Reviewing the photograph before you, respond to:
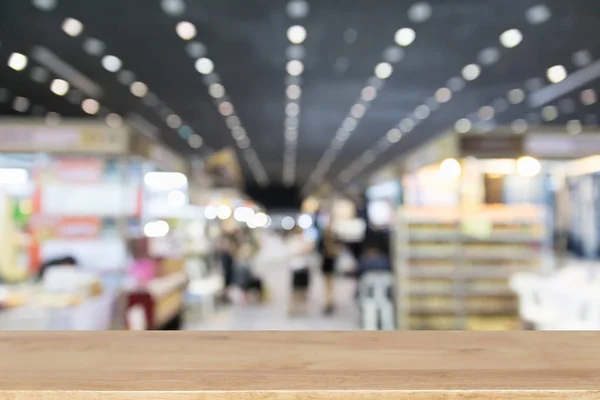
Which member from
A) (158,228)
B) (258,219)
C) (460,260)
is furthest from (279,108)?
(258,219)

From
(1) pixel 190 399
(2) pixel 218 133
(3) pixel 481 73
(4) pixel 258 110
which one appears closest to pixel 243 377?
(1) pixel 190 399

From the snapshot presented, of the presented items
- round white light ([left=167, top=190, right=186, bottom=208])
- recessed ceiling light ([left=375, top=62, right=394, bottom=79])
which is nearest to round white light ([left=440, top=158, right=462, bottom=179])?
recessed ceiling light ([left=375, top=62, right=394, bottom=79])

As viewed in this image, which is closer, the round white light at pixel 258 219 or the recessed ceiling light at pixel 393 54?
the recessed ceiling light at pixel 393 54

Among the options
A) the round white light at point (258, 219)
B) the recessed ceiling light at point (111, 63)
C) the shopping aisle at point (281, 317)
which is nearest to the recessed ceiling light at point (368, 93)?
the shopping aisle at point (281, 317)

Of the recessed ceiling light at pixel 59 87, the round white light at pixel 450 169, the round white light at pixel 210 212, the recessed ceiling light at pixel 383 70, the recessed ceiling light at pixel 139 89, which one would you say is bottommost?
the round white light at pixel 210 212

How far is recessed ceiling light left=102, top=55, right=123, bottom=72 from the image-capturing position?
7.19 m

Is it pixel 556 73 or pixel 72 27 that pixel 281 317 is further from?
pixel 556 73

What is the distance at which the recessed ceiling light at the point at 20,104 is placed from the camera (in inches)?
313

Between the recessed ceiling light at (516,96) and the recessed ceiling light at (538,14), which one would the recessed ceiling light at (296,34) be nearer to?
the recessed ceiling light at (538,14)

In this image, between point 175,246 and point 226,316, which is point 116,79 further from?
point 226,316

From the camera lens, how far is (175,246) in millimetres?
7508

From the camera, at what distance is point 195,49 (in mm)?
6801

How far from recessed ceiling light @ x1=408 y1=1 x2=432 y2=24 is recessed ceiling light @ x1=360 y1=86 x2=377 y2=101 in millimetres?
2777

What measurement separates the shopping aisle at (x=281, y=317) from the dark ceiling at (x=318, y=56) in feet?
10.7
